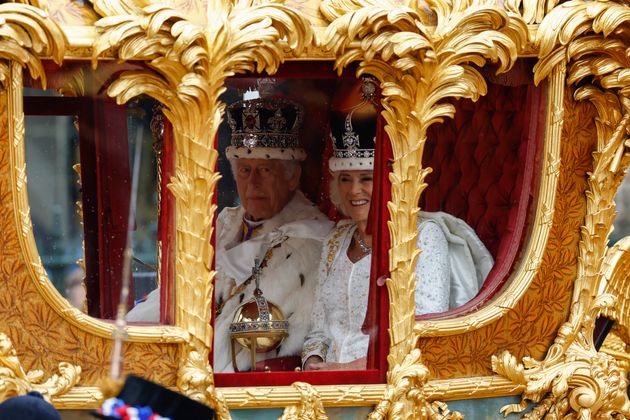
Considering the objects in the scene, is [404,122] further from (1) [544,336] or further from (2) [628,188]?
(2) [628,188]

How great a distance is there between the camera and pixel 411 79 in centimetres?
543

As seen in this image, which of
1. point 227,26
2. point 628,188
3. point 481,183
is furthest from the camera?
point 628,188

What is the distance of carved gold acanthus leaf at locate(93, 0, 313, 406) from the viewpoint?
5.14m

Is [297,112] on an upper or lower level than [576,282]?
upper

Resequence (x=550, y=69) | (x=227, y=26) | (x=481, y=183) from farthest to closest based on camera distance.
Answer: (x=481, y=183) < (x=550, y=69) < (x=227, y=26)

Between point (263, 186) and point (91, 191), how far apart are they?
571 millimetres

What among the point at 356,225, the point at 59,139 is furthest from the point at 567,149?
the point at 59,139

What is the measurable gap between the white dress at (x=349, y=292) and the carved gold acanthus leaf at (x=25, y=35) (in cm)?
129

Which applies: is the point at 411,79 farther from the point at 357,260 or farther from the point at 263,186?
the point at 263,186

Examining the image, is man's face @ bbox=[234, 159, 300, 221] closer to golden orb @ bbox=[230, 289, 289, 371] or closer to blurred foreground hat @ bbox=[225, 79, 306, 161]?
blurred foreground hat @ bbox=[225, 79, 306, 161]

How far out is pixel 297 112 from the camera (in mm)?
6094

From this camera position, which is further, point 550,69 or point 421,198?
point 421,198

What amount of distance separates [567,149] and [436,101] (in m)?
0.50

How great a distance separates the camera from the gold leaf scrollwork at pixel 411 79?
534 cm
